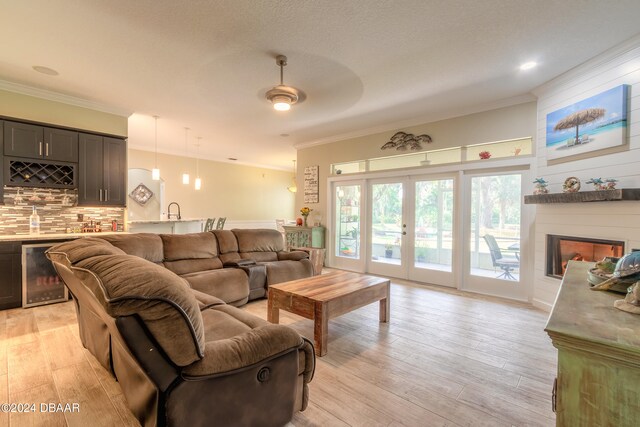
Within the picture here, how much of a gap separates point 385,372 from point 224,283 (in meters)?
2.17

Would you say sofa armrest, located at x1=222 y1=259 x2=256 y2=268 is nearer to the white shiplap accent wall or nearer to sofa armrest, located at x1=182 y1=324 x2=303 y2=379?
sofa armrest, located at x1=182 y1=324 x2=303 y2=379

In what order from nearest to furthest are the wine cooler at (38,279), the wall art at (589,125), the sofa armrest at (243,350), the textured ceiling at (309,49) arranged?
the sofa armrest at (243,350), the textured ceiling at (309,49), the wall art at (589,125), the wine cooler at (38,279)

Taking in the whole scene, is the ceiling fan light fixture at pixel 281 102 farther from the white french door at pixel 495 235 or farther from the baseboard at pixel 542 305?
the baseboard at pixel 542 305

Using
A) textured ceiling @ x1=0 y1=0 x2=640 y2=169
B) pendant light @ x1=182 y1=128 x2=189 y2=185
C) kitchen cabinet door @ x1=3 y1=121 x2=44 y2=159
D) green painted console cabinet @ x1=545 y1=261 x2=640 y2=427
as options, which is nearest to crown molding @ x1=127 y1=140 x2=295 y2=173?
pendant light @ x1=182 y1=128 x2=189 y2=185

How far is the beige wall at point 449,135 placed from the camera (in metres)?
4.03

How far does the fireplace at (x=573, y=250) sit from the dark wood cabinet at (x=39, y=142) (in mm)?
6509

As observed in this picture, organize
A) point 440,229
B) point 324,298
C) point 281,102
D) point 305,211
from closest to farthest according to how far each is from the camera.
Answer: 1. point 324,298
2. point 281,102
3. point 440,229
4. point 305,211

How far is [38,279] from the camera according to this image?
12.1 feet

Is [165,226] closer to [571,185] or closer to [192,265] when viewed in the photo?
[192,265]

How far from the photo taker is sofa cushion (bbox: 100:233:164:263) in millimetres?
3215

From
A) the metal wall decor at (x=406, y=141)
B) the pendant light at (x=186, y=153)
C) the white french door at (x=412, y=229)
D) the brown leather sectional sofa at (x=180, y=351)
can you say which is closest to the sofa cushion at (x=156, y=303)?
the brown leather sectional sofa at (x=180, y=351)

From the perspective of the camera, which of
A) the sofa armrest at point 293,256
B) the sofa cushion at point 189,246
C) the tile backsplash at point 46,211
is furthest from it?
the sofa armrest at point 293,256

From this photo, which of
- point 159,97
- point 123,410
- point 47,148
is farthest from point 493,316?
point 47,148

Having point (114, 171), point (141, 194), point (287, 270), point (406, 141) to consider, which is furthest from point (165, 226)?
point (406, 141)
